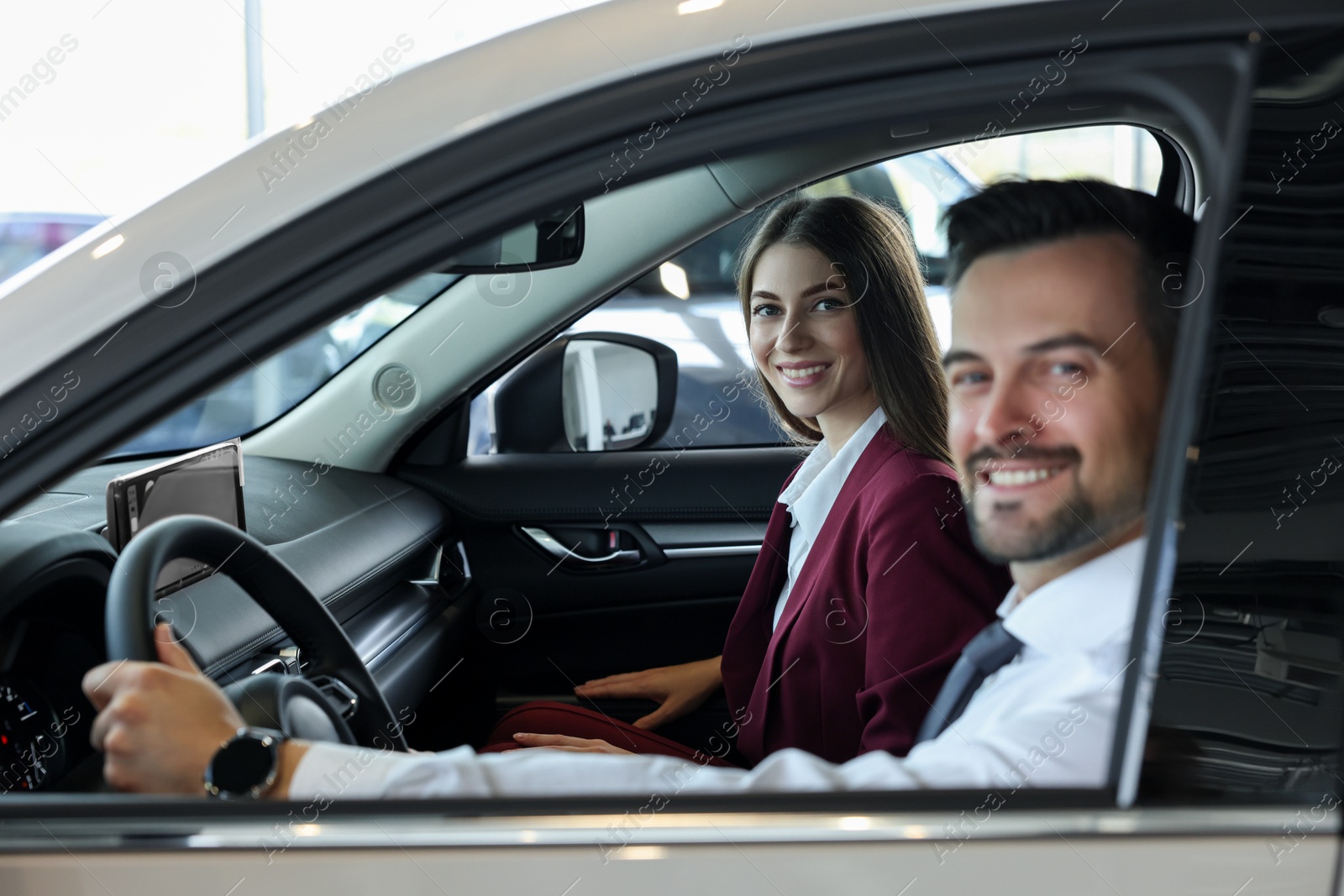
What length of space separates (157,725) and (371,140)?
52 cm

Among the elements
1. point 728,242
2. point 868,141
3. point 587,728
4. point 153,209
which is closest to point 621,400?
point 587,728

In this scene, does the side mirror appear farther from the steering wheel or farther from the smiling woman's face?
the steering wheel

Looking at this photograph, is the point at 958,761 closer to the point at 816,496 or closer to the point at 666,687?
the point at 816,496

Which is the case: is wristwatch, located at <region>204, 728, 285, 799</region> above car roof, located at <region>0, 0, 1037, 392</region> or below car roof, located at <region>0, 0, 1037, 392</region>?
below

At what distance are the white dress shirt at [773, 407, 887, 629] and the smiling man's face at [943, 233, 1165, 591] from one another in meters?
0.66

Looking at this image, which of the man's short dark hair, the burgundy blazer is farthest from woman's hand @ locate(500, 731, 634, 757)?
the man's short dark hair

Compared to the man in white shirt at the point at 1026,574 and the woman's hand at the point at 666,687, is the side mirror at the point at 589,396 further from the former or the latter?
the man in white shirt at the point at 1026,574

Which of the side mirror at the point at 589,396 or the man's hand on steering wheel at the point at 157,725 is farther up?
the side mirror at the point at 589,396

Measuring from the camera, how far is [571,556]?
2.43 meters

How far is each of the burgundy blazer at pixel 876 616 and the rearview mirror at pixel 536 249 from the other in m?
0.57

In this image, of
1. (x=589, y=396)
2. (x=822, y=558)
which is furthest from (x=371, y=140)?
(x=589, y=396)

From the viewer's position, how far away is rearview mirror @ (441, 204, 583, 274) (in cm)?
127

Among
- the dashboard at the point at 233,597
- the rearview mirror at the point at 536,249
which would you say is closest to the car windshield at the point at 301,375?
the dashboard at the point at 233,597

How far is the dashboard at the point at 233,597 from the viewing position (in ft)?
3.65
